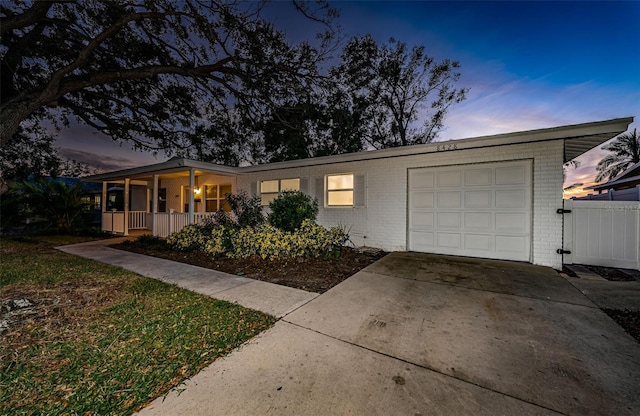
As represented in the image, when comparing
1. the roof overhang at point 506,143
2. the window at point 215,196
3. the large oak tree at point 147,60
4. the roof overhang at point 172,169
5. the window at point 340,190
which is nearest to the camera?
the roof overhang at point 506,143

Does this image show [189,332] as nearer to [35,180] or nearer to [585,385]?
→ [585,385]

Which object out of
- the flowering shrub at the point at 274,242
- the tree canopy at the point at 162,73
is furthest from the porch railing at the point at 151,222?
the tree canopy at the point at 162,73

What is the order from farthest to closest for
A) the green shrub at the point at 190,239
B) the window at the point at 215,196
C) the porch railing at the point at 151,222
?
the window at the point at 215,196
the porch railing at the point at 151,222
the green shrub at the point at 190,239

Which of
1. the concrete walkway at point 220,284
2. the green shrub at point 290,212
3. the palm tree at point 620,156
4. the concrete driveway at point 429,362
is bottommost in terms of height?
the concrete walkway at point 220,284

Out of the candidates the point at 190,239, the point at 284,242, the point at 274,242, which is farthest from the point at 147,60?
the point at 284,242

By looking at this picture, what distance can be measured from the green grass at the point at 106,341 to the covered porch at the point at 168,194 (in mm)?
5126

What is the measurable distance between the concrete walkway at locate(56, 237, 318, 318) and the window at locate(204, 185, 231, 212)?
537 cm

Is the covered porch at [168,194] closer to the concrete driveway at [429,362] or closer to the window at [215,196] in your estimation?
the window at [215,196]

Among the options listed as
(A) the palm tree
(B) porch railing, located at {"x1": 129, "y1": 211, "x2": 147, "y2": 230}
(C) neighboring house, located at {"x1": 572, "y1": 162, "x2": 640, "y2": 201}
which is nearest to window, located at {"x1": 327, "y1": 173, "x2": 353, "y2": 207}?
(C) neighboring house, located at {"x1": 572, "y1": 162, "x2": 640, "y2": 201}

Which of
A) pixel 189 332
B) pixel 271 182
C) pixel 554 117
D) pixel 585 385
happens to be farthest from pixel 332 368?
pixel 554 117

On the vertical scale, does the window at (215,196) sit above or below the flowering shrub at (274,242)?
above

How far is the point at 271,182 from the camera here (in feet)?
30.9

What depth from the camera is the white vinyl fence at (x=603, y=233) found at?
4754 millimetres

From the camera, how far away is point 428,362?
6.65 feet
